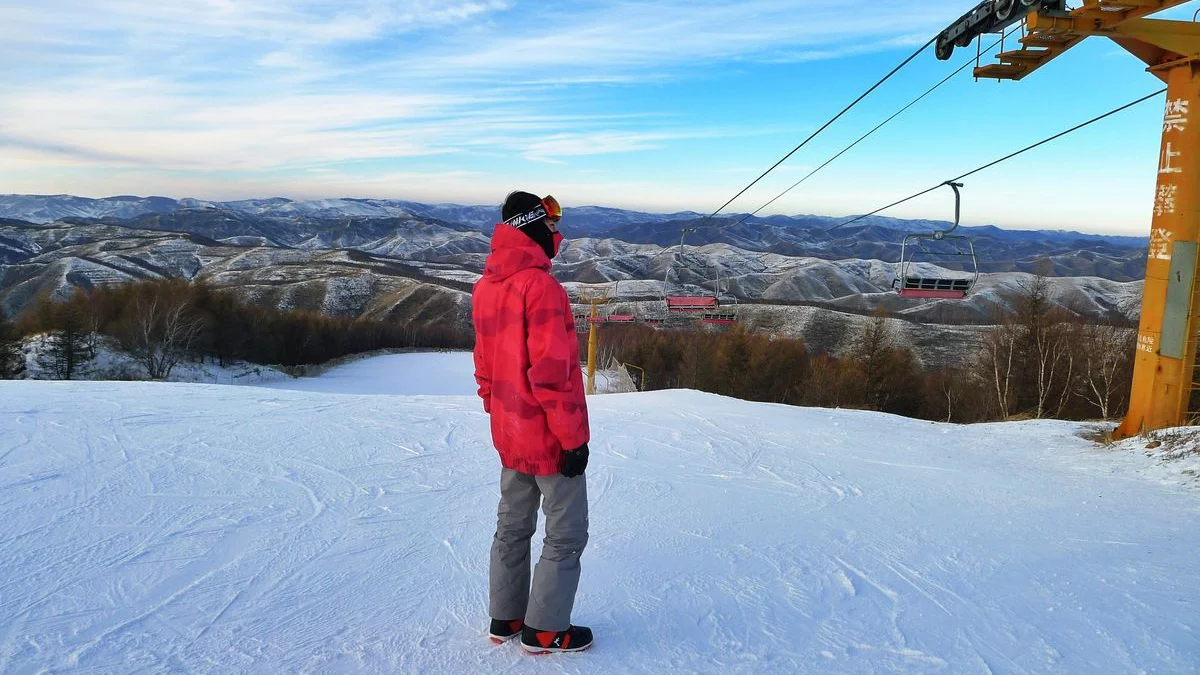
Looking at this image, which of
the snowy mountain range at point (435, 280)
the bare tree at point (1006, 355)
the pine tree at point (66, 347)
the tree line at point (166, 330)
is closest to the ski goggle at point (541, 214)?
the bare tree at point (1006, 355)

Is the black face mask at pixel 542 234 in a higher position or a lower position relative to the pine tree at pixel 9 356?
higher

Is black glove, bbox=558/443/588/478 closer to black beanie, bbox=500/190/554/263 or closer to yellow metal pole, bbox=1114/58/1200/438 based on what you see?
black beanie, bbox=500/190/554/263

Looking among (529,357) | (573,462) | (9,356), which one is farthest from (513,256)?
(9,356)

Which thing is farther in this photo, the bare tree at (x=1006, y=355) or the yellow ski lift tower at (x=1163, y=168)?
the bare tree at (x=1006, y=355)

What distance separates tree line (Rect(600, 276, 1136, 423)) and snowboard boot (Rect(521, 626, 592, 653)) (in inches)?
621

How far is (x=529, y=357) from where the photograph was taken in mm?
2482

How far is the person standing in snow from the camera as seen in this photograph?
2434mm

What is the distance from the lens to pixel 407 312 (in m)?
108

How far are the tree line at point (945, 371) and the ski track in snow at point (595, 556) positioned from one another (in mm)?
12043

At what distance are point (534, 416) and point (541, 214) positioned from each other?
77 cm

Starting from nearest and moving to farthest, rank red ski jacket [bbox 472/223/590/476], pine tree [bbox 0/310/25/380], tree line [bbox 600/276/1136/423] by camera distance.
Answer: red ski jacket [bbox 472/223/590/476] < tree line [bbox 600/276/1136/423] < pine tree [bbox 0/310/25/380]

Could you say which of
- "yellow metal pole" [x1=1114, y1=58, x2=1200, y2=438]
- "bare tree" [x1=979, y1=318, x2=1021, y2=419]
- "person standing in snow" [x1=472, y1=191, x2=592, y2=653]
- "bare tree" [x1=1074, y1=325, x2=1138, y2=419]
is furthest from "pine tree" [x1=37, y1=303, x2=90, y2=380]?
"bare tree" [x1=1074, y1=325, x2=1138, y2=419]

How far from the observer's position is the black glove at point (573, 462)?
2453 millimetres

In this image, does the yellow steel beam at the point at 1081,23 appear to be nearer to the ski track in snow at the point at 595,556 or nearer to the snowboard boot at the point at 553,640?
the ski track in snow at the point at 595,556
